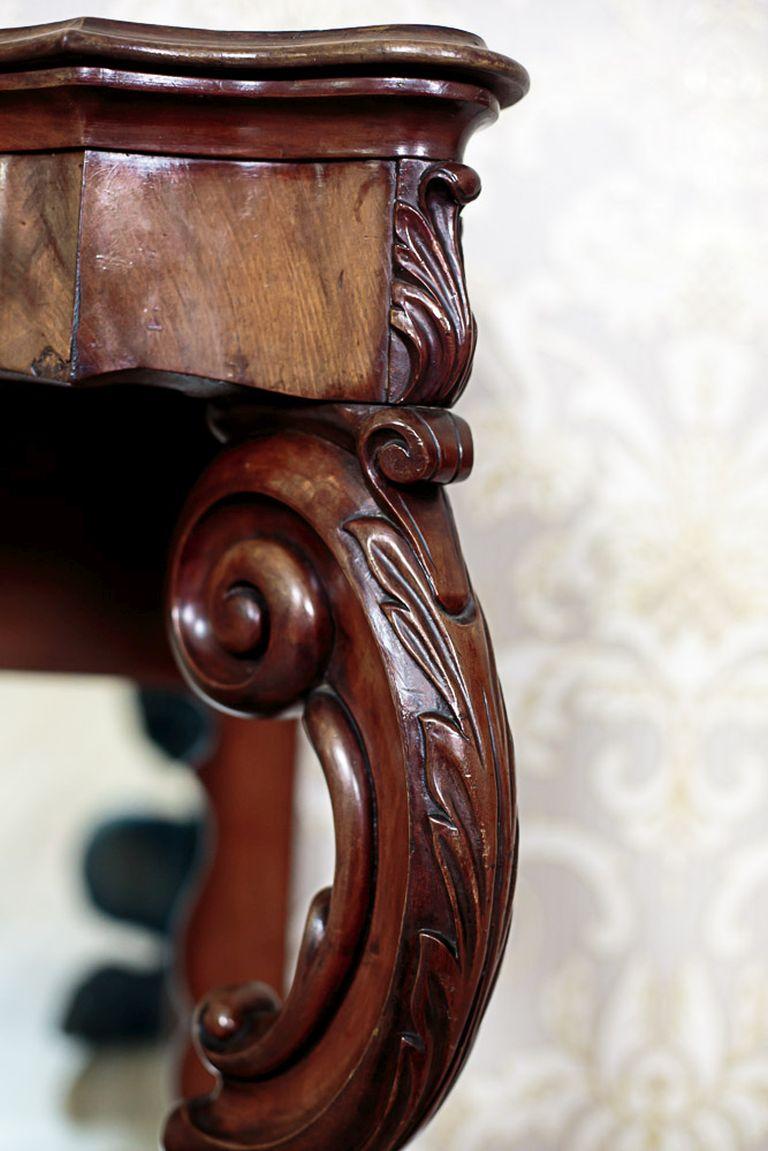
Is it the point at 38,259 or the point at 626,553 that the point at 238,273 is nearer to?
the point at 38,259

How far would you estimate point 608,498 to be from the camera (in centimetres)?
87

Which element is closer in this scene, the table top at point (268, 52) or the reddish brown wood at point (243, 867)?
the table top at point (268, 52)

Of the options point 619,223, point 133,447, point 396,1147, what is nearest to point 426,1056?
point 396,1147

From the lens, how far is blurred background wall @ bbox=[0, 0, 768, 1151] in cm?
87

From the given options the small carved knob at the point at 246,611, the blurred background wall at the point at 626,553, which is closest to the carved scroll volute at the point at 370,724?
the small carved knob at the point at 246,611

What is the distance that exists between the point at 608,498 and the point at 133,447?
0.98 feet

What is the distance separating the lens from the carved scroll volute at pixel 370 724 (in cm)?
42

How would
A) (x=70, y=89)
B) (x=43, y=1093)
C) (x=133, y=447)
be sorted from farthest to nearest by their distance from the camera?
(x=43, y=1093) → (x=133, y=447) → (x=70, y=89)

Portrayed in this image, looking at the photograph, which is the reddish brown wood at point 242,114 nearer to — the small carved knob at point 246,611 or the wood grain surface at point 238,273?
the wood grain surface at point 238,273

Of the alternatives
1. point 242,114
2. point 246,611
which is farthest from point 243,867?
point 242,114

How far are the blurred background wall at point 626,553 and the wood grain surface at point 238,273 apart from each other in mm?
455

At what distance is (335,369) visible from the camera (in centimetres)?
42

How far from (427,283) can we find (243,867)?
1.94 feet

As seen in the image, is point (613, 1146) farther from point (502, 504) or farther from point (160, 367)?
point (160, 367)
